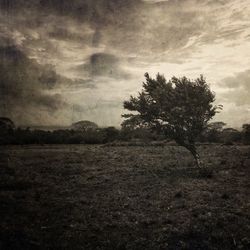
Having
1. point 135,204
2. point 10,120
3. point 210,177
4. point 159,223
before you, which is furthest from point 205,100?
point 10,120

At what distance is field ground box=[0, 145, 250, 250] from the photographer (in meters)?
11.4

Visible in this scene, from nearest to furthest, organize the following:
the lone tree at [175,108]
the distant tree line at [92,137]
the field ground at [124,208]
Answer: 1. the field ground at [124,208]
2. the lone tree at [175,108]
3. the distant tree line at [92,137]

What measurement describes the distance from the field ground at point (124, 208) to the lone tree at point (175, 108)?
11.1 feet

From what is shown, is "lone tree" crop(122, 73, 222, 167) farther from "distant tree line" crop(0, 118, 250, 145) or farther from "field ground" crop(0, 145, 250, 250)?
"distant tree line" crop(0, 118, 250, 145)

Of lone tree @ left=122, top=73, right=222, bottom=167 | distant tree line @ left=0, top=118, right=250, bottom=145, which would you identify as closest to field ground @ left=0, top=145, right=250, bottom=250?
lone tree @ left=122, top=73, right=222, bottom=167

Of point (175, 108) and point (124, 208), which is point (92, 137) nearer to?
point (175, 108)

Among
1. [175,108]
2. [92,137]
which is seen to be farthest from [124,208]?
[92,137]

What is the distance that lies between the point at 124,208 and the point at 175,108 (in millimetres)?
11152

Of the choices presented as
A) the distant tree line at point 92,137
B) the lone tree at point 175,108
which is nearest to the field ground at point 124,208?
the lone tree at point 175,108

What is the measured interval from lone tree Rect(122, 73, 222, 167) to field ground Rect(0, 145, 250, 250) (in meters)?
3.39

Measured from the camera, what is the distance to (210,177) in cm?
2211

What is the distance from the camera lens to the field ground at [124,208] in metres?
11.4

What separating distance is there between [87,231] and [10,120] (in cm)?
7137

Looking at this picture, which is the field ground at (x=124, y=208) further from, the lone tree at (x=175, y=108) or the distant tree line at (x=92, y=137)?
the distant tree line at (x=92, y=137)
